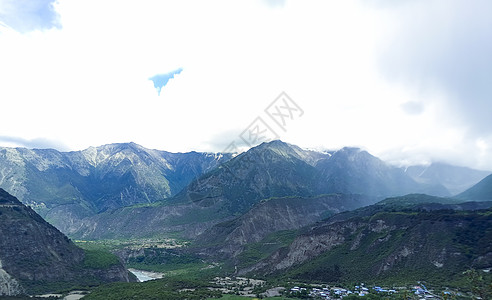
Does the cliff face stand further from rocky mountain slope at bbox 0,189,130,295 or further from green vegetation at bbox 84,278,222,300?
rocky mountain slope at bbox 0,189,130,295

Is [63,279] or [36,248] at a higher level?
[36,248]

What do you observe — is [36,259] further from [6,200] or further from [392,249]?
[392,249]

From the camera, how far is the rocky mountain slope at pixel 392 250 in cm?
12006

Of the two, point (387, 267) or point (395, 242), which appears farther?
point (395, 242)

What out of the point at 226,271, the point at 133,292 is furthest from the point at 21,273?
the point at 226,271

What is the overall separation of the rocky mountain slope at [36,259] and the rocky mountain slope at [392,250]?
81.5 metres

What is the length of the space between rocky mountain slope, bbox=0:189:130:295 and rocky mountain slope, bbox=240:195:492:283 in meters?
81.5

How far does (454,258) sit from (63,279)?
161 m

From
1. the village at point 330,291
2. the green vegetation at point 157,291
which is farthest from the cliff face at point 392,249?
the green vegetation at point 157,291

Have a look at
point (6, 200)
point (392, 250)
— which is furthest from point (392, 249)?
point (6, 200)

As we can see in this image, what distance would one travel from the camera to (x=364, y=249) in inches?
6029

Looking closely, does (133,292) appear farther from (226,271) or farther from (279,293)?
(226,271)

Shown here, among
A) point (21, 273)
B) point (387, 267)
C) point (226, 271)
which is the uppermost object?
point (21, 273)

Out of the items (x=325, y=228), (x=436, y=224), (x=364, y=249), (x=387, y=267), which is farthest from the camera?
(x=325, y=228)
